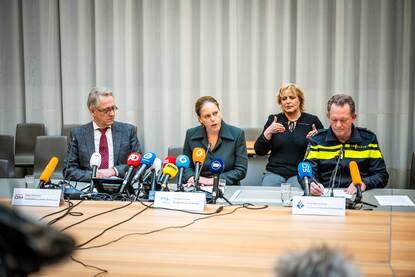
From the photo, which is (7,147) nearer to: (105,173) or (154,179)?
(105,173)

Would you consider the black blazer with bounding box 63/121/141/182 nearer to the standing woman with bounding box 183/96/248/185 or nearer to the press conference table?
the standing woman with bounding box 183/96/248/185

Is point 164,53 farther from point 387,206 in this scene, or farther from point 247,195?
point 387,206

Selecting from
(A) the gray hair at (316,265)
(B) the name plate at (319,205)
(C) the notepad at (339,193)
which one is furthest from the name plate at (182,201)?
(A) the gray hair at (316,265)

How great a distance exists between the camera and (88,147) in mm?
3711

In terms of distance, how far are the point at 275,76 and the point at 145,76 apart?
146 cm

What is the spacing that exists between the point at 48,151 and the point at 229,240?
3188 millimetres

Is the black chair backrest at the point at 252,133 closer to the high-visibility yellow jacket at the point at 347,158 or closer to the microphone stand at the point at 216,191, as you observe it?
the high-visibility yellow jacket at the point at 347,158

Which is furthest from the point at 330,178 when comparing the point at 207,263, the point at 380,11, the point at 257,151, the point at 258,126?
the point at 380,11

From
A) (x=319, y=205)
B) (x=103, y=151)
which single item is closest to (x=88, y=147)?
(x=103, y=151)

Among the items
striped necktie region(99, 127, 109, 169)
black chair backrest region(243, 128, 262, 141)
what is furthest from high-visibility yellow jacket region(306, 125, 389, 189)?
black chair backrest region(243, 128, 262, 141)

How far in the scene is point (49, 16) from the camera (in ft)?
19.5

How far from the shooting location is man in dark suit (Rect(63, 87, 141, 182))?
3707 millimetres

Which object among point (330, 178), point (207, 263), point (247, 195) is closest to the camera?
point (207, 263)

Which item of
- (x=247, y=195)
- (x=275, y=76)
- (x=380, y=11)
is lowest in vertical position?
(x=247, y=195)
